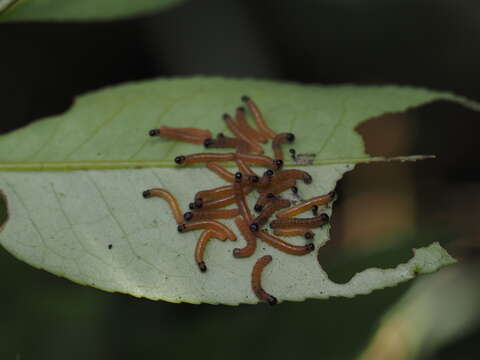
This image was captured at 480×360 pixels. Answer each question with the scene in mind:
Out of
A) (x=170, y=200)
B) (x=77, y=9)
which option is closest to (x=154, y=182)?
(x=170, y=200)

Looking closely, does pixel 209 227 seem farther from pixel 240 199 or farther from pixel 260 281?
pixel 260 281

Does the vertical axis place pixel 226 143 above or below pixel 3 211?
above

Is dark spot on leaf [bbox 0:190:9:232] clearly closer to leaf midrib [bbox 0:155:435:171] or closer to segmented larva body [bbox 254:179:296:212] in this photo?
leaf midrib [bbox 0:155:435:171]

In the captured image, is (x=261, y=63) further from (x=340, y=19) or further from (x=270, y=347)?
(x=270, y=347)

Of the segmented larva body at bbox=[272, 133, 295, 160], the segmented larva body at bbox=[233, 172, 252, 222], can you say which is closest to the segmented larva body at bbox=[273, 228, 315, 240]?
the segmented larva body at bbox=[233, 172, 252, 222]

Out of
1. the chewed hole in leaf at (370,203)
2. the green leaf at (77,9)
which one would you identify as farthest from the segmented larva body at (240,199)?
the chewed hole in leaf at (370,203)

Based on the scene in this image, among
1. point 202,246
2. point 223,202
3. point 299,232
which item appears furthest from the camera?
point 223,202
